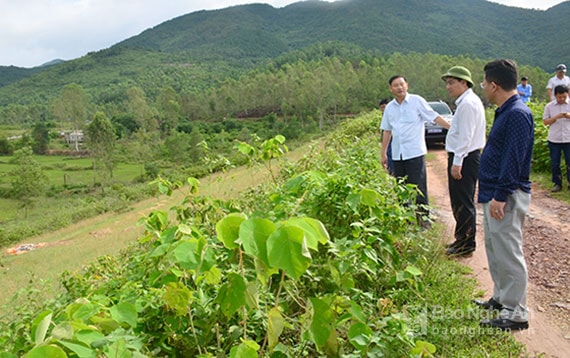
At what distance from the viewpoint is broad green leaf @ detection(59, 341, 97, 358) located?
1157 millimetres

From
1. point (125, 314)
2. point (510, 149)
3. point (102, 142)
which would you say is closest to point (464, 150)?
point (510, 149)

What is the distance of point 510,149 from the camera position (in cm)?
274

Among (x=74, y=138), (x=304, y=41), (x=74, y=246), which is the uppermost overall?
(x=304, y=41)

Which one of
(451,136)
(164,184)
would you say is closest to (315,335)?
(164,184)

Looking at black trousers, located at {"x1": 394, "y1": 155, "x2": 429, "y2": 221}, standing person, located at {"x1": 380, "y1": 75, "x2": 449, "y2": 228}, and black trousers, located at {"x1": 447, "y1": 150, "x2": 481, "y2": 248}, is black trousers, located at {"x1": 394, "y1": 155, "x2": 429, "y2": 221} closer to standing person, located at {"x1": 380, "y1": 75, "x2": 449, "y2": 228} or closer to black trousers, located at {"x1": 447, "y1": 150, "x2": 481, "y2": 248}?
standing person, located at {"x1": 380, "y1": 75, "x2": 449, "y2": 228}

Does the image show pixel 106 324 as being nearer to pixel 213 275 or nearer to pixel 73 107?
pixel 213 275

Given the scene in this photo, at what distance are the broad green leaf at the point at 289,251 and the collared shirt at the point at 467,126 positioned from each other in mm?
3171

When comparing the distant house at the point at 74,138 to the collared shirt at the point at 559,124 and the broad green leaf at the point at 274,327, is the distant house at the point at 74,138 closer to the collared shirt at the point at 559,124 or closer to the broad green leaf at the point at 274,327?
the collared shirt at the point at 559,124

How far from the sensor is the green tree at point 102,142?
40625 millimetres

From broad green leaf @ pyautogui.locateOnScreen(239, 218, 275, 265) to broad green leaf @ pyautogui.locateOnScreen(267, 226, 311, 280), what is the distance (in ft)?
0.16

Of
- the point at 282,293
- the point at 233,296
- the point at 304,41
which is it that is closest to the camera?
the point at 233,296

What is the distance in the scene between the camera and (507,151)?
2.75m

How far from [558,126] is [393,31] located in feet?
425

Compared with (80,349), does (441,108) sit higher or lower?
higher
